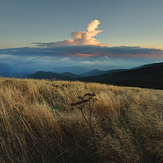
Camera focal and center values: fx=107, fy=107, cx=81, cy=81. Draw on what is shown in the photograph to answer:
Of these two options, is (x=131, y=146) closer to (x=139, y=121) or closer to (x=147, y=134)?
(x=147, y=134)

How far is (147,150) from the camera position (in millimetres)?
1702

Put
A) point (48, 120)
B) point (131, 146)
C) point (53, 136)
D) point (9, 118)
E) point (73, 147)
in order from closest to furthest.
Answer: point (131, 146) → point (73, 147) → point (53, 136) → point (48, 120) → point (9, 118)

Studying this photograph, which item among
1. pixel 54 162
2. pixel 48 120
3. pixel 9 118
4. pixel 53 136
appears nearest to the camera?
pixel 54 162

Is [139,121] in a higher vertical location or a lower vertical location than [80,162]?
higher

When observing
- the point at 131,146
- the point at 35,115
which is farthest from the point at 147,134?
the point at 35,115

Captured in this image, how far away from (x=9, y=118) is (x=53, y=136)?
1.23 m

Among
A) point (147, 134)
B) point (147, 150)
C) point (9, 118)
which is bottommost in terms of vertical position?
point (147, 150)

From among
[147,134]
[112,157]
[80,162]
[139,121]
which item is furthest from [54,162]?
[139,121]

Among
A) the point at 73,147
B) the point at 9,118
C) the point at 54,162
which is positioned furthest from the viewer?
the point at 9,118

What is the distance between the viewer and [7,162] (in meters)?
1.51

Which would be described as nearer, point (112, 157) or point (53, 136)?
point (112, 157)

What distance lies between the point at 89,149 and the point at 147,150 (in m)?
0.92

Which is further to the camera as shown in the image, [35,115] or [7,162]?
[35,115]

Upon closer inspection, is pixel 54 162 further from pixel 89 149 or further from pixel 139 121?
pixel 139 121
